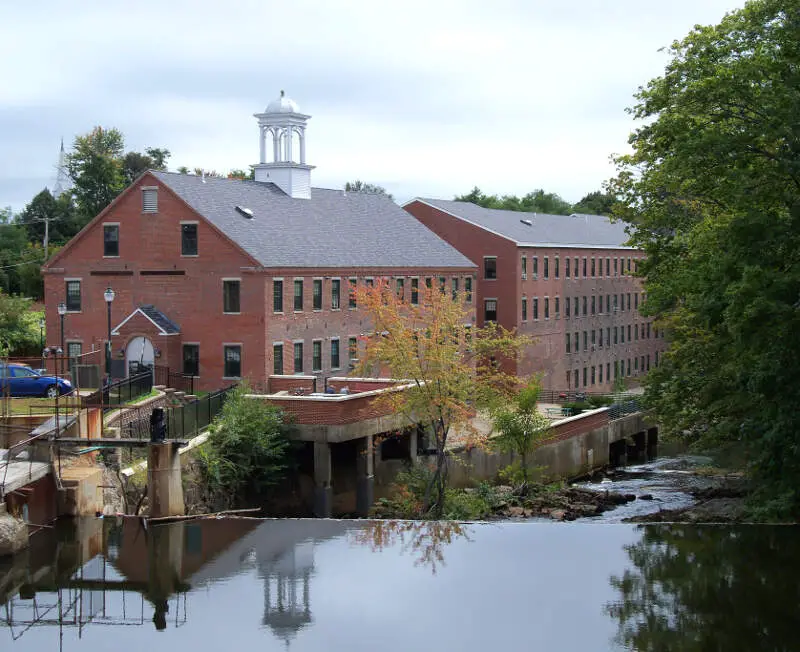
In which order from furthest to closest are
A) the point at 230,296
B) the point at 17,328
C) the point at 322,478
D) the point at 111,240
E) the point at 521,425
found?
the point at 17,328
the point at 111,240
the point at 230,296
the point at 521,425
the point at 322,478

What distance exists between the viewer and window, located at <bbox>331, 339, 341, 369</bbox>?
178ft

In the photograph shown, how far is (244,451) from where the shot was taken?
37969 millimetres

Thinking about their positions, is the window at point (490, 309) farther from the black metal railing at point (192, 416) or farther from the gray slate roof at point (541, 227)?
the black metal railing at point (192, 416)

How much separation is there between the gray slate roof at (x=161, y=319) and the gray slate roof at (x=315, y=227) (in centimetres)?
457

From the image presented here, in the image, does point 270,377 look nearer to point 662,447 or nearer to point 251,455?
point 251,455

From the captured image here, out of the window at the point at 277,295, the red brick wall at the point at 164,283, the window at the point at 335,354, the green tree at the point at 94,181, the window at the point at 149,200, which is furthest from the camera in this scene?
the green tree at the point at 94,181

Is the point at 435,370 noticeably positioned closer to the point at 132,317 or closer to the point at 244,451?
the point at 244,451

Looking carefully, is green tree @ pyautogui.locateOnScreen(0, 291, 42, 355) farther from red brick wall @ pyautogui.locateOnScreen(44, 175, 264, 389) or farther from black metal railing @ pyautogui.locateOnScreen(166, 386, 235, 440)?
black metal railing @ pyautogui.locateOnScreen(166, 386, 235, 440)

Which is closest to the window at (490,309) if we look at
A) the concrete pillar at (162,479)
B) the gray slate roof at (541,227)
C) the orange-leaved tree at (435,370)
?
the gray slate roof at (541,227)

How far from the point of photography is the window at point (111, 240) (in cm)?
5222

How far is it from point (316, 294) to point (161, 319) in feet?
22.9

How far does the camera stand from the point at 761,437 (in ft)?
92.1

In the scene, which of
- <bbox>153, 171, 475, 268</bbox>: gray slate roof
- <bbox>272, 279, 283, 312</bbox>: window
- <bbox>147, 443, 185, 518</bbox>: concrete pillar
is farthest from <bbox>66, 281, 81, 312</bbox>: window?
<bbox>147, 443, 185, 518</bbox>: concrete pillar

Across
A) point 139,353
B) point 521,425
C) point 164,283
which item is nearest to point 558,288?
point 164,283
